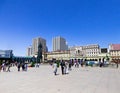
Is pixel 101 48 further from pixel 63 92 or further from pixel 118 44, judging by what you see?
pixel 63 92

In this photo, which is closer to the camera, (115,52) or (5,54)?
(5,54)

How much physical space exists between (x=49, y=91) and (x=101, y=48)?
13652 cm

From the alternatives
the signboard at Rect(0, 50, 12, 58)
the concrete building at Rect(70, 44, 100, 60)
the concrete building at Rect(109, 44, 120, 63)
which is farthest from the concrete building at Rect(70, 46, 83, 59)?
the signboard at Rect(0, 50, 12, 58)

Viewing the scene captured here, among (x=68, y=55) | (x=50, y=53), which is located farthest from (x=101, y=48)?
(x=50, y=53)

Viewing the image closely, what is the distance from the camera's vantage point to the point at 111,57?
13162cm

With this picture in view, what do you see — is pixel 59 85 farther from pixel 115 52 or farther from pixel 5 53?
pixel 115 52

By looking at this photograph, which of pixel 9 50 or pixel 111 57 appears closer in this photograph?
pixel 9 50

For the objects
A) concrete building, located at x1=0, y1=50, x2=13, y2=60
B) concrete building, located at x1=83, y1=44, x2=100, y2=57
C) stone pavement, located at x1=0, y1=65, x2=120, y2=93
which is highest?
concrete building, located at x1=83, y1=44, x2=100, y2=57

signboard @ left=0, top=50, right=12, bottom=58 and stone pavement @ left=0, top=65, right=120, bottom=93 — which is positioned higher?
signboard @ left=0, top=50, right=12, bottom=58

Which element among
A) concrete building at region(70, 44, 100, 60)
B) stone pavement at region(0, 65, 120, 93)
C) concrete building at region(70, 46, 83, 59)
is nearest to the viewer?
stone pavement at region(0, 65, 120, 93)

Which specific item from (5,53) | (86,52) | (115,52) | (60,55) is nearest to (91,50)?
(86,52)

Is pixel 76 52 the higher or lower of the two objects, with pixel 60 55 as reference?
higher

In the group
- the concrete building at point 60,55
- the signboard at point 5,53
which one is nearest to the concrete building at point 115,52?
the concrete building at point 60,55

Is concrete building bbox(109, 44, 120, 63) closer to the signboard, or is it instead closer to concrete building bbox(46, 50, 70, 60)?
concrete building bbox(46, 50, 70, 60)
